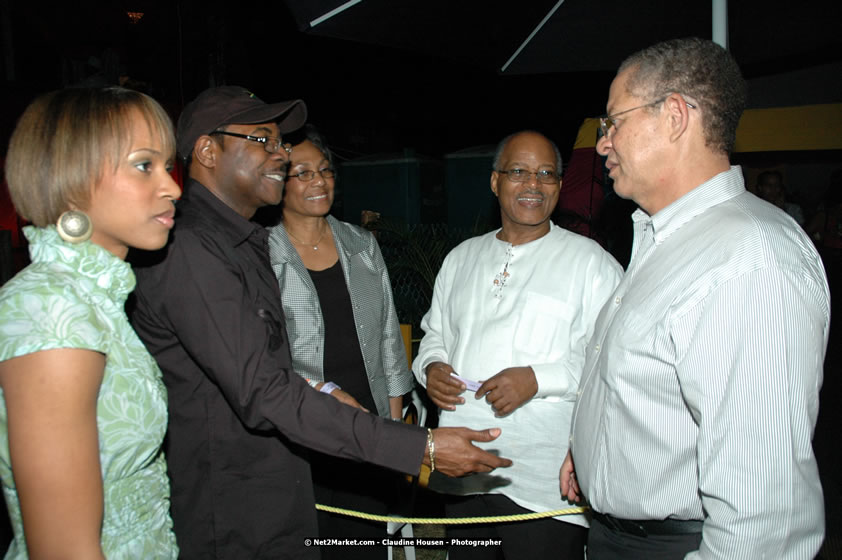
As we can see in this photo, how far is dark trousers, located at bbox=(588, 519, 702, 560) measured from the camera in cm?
161

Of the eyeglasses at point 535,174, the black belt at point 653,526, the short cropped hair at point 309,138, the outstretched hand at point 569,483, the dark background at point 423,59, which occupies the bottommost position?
the outstretched hand at point 569,483

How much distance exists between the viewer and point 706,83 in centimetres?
165

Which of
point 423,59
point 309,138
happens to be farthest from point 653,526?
point 423,59

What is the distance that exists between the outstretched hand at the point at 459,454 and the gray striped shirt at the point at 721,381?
45cm

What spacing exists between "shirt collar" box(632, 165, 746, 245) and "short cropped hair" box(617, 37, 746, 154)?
0.30ft

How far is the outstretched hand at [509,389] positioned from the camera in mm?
2387

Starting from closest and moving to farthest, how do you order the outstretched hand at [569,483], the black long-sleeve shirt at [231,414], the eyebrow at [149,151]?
the eyebrow at [149,151] → the black long-sleeve shirt at [231,414] → the outstretched hand at [569,483]

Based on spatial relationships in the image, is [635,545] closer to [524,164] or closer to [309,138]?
[524,164]

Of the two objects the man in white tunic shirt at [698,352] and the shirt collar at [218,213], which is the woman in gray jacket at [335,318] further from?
the man in white tunic shirt at [698,352]

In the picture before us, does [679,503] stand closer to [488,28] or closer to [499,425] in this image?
[499,425]

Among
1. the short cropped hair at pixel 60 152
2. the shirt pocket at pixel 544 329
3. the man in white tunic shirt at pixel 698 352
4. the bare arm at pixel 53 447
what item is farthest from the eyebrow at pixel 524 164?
the bare arm at pixel 53 447

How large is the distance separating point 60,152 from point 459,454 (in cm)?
161

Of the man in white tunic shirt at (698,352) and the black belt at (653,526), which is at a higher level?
the man in white tunic shirt at (698,352)

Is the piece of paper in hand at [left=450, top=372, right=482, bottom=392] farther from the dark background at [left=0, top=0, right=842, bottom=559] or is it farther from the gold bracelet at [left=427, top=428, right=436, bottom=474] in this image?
the dark background at [left=0, top=0, right=842, bottom=559]
